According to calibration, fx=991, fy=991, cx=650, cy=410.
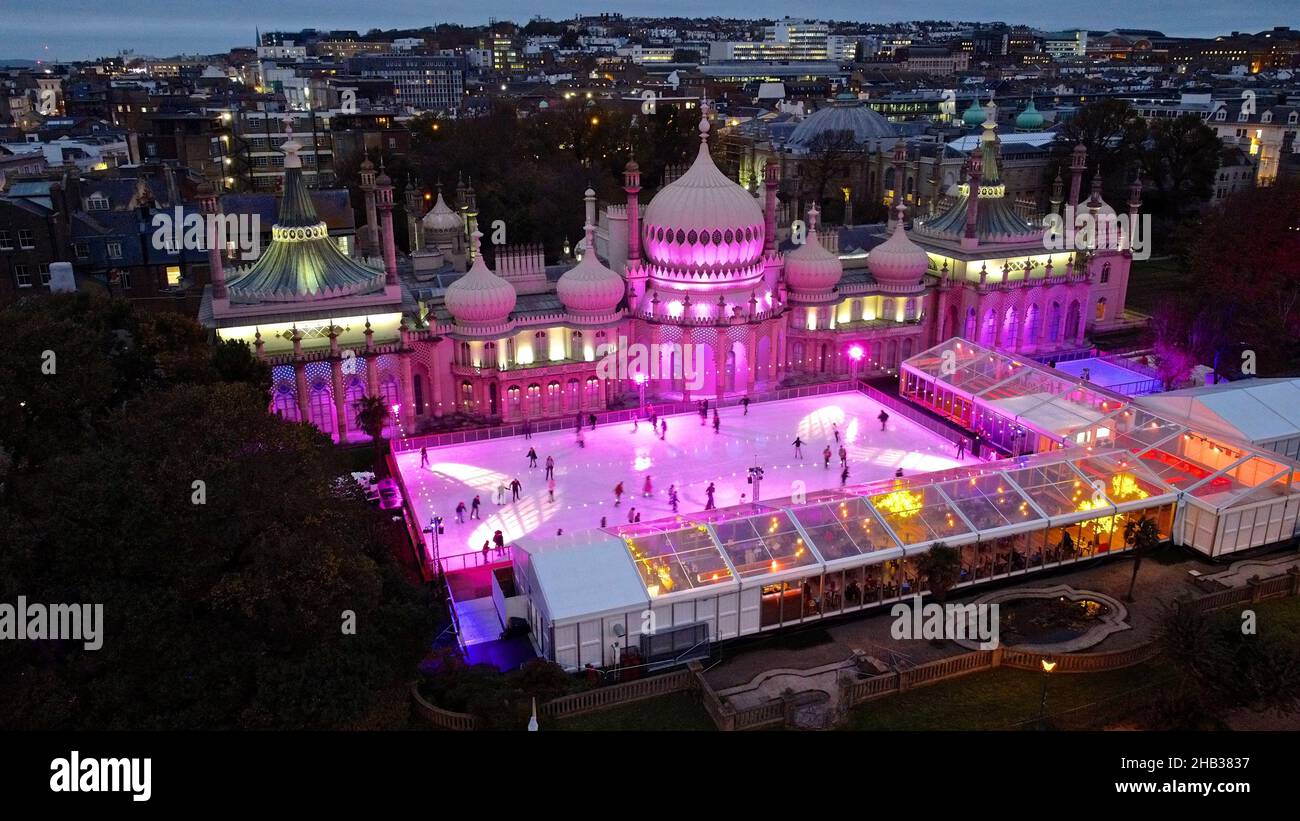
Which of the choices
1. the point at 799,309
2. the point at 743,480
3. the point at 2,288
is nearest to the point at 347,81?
the point at 2,288

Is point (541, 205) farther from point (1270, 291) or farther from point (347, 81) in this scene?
point (347, 81)

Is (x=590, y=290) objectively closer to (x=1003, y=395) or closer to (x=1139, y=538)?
(x=1003, y=395)

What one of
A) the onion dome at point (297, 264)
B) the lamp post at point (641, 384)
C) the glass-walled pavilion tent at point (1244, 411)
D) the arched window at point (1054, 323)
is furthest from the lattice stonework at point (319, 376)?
the arched window at point (1054, 323)

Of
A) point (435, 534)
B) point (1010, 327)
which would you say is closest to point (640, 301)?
point (435, 534)

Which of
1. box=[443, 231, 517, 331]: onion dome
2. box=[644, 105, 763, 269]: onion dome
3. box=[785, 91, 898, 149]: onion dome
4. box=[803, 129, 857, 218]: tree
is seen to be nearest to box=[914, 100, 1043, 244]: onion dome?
box=[644, 105, 763, 269]: onion dome

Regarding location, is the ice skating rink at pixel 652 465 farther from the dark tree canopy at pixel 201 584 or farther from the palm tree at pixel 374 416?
the dark tree canopy at pixel 201 584
